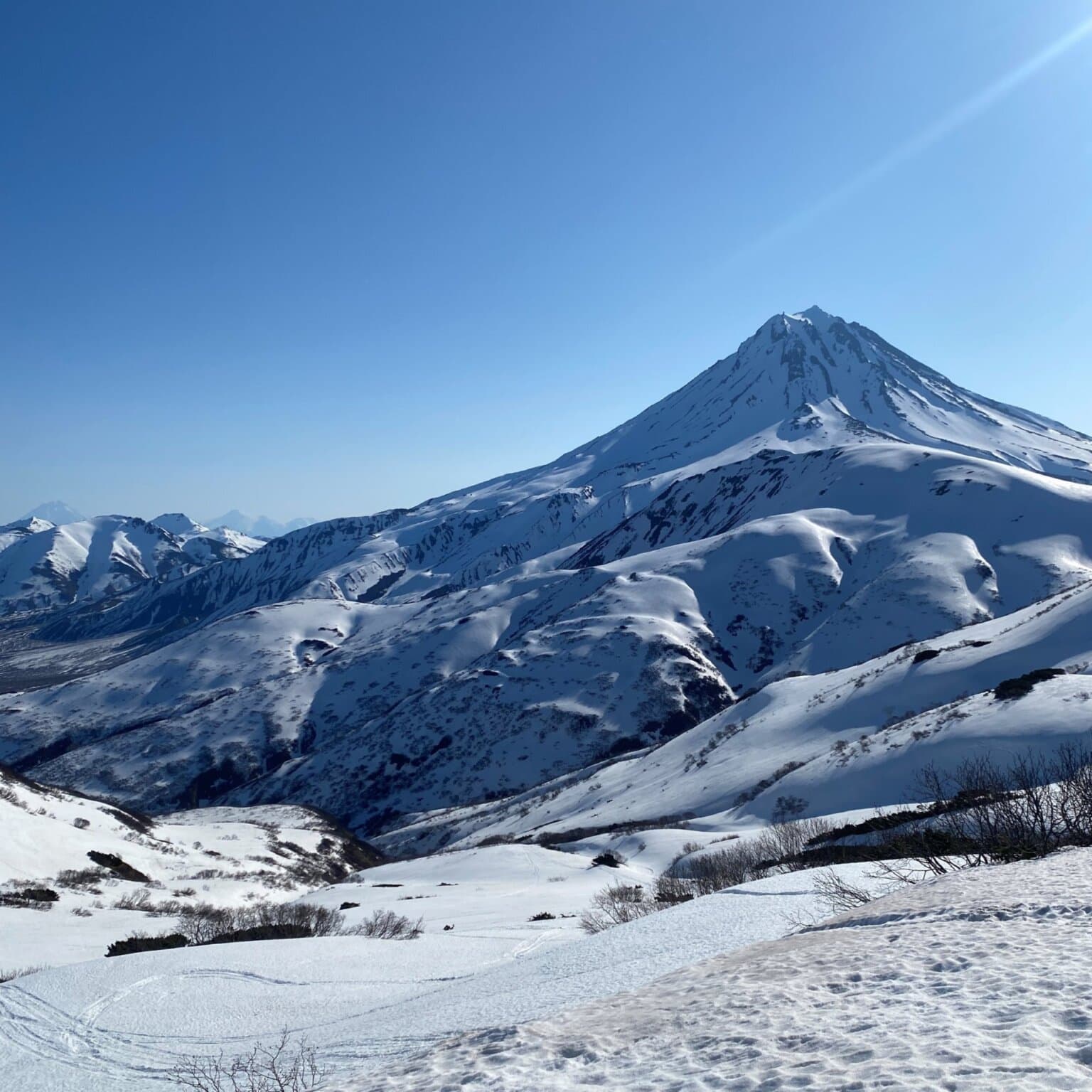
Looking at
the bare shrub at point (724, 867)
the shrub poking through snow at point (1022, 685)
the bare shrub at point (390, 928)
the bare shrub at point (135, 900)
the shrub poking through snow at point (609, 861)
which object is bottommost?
the shrub poking through snow at point (609, 861)

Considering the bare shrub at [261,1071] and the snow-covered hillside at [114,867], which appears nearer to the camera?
the bare shrub at [261,1071]

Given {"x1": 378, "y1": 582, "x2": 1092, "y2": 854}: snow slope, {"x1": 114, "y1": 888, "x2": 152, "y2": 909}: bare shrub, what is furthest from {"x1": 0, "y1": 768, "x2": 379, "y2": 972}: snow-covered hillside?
{"x1": 378, "y1": 582, "x2": 1092, "y2": 854}: snow slope

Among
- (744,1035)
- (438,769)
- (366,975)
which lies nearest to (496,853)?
(366,975)

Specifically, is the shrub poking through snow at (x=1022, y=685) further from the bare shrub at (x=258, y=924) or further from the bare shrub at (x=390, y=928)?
the bare shrub at (x=258, y=924)

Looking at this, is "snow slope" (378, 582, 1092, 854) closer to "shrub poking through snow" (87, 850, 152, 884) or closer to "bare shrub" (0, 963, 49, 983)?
"shrub poking through snow" (87, 850, 152, 884)

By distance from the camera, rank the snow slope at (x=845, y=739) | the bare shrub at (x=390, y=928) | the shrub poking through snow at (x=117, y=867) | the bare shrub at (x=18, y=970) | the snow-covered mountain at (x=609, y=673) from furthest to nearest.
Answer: the snow-covered mountain at (x=609, y=673)
the snow slope at (x=845, y=739)
the shrub poking through snow at (x=117, y=867)
the bare shrub at (x=390, y=928)
the bare shrub at (x=18, y=970)

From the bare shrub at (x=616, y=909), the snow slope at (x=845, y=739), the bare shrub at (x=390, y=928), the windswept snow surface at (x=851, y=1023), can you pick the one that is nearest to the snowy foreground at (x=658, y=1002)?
the windswept snow surface at (x=851, y=1023)

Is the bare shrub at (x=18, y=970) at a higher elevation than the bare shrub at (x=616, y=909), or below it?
higher

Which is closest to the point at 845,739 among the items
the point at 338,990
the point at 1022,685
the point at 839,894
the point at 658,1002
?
the point at 1022,685
